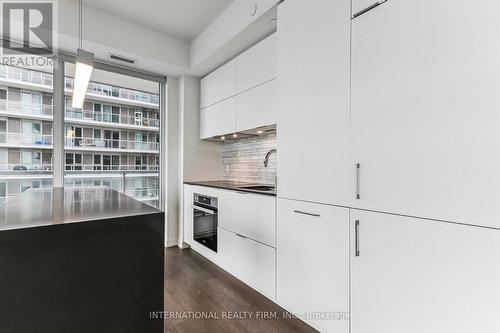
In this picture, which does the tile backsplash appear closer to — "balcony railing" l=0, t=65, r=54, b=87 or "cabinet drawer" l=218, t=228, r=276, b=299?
"cabinet drawer" l=218, t=228, r=276, b=299

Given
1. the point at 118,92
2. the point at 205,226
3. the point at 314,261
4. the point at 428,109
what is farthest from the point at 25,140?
the point at 428,109

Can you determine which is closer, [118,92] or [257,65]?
Answer: [257,65]

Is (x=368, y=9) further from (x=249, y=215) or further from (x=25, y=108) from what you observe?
(x=25, y=108)

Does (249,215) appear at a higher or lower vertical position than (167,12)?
lower

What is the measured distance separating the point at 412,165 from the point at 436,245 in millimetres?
390

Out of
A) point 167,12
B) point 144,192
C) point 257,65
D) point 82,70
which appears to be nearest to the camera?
point 82,70

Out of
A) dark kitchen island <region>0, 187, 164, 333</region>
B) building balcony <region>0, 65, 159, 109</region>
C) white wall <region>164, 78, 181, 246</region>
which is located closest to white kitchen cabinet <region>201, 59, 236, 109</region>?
white wall <region>164, 78, 181, 246</region>

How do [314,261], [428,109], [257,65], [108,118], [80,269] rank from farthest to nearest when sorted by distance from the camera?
1. [108,118]
2. [257,65]
3. [314,261]
4. [428,109]
5. [80,269]

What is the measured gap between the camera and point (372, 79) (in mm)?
1399

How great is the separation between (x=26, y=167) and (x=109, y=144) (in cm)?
90

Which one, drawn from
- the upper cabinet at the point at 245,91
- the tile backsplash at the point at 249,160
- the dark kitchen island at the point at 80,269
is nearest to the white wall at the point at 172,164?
the upper cabinet at the point at 245,91

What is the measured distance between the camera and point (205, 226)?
3096mm

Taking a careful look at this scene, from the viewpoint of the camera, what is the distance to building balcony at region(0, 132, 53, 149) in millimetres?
2727

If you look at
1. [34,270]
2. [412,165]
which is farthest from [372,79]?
[34,270]
